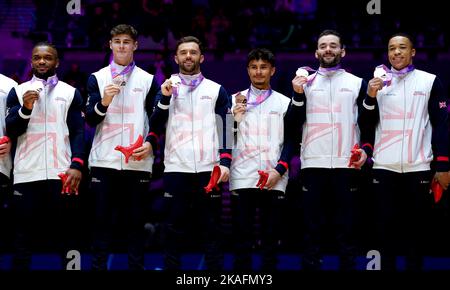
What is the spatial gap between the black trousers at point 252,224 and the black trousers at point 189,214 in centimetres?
14

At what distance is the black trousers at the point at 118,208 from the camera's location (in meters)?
5.16

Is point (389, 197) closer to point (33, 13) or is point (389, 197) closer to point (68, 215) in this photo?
point (68, 215)

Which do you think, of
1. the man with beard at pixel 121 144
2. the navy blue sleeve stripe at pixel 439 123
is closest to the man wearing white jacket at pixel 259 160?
the man with beard at pixel 121 144

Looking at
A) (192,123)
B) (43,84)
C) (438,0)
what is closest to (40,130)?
(43,84)

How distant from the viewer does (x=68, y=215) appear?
727 centimetres

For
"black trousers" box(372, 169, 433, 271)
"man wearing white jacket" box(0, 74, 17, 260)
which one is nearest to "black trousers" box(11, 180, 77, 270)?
"man wearing white jacket" box(0, 74, 17, 260)

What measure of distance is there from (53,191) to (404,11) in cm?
670

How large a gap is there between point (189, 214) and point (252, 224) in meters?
0.47

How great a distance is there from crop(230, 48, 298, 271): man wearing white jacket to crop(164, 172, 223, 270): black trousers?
166 mm

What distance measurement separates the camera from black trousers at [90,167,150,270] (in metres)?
5.16

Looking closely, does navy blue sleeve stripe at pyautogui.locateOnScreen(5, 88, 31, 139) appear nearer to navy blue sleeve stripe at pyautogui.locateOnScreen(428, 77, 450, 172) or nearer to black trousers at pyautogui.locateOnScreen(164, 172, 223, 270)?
black trousers at pyautogui.locateOnScreen(164, 172, 223, 270)

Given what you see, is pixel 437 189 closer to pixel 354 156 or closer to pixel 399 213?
pixel 399 213

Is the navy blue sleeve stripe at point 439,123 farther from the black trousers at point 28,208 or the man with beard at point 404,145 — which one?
the black trousers at point 28,208

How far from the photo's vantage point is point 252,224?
17.2 feet
